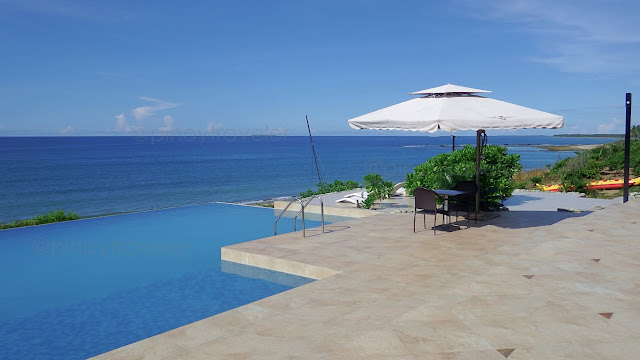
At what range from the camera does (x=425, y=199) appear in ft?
24.7

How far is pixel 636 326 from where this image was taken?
12.9 feet

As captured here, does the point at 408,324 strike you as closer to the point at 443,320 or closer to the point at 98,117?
the point at 443,320

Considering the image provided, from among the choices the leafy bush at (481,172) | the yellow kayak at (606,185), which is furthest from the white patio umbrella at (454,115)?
the yellow kayak at (606,185)

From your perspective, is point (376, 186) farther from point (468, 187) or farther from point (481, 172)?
point (468, 187)

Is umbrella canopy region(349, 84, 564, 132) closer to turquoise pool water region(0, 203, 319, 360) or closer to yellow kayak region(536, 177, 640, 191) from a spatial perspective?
turquoise pool water region(0, 203, 319, 360)

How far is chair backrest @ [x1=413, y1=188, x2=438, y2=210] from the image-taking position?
7.40 m

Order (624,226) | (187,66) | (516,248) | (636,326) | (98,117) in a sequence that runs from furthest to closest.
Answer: (98,117), (187,66), (624,226), (516,248), (636,326)

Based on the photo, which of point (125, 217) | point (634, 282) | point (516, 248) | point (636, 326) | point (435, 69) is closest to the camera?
A: point (636, 326)

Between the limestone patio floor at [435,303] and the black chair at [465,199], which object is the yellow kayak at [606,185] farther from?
the limestone patio floor at [435,303]

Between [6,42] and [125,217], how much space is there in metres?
48.1

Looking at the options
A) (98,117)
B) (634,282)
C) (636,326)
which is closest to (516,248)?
(634,282)

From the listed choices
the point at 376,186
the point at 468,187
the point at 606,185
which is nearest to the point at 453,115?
the point at 468,187

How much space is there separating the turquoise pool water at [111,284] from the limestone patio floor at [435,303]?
2.28ft

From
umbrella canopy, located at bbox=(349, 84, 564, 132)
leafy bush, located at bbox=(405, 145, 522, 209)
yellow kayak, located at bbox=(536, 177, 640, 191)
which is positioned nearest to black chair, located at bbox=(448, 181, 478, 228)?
leafy bush, located at bbox=(405, 145, 522, 209)
